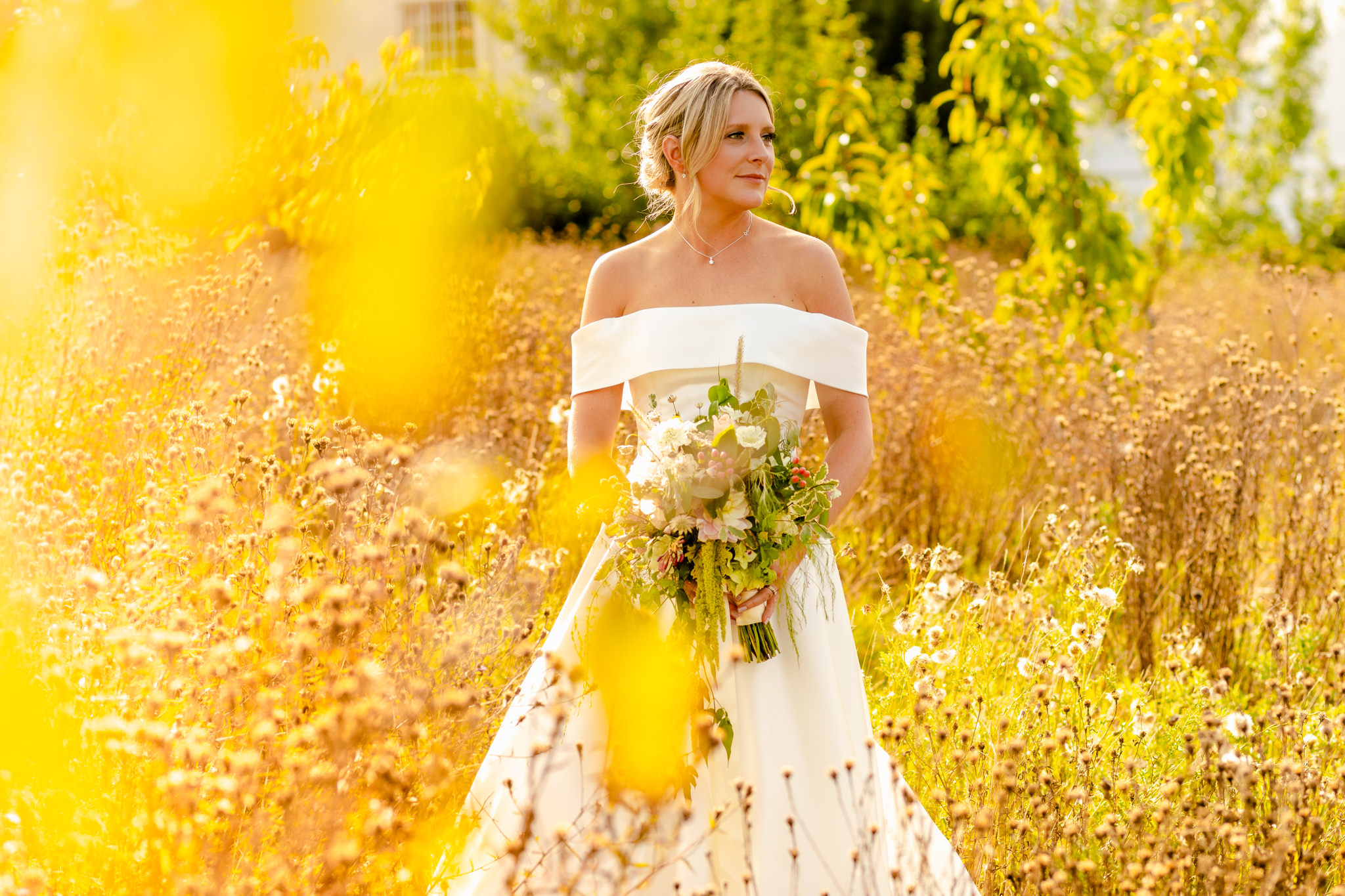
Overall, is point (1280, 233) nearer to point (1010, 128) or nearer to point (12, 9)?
point (1010, 128)

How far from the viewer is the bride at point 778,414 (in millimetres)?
2320

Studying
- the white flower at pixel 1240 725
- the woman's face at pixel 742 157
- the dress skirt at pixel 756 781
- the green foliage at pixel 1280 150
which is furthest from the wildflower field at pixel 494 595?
the green foliage at pixel 1280 150

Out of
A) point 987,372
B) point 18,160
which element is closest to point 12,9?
point 18,160

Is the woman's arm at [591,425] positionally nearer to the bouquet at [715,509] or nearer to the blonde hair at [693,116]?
the bouquet at [715,509]

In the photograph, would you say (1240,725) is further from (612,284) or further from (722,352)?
(612,284)

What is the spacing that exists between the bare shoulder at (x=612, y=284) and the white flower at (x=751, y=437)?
65cm

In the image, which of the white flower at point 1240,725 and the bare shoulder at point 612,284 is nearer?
the white flower at point 1240,725

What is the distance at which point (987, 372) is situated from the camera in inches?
203

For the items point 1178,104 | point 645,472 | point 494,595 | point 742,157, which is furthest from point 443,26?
point 645,472

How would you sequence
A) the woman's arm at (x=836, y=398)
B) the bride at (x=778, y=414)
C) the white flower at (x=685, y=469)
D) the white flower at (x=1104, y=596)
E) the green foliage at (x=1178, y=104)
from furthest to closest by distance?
the green foliage at (x=1178, y=104), the white flower at (x=1104, y=596), the woman's arm at (x=836, y=398), the bride at (x=778, y=414), the white flower at (x=685, y=469)

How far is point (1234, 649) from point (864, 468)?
7.11ft

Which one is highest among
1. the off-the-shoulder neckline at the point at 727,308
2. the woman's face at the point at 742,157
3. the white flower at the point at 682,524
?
the woman's face at the point at 742,157

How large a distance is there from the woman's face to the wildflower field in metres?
0.82

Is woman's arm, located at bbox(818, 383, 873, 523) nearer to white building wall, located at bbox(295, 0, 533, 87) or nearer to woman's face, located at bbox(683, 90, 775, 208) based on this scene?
woman's face, located at bbox(683, 90, 775, 208)
